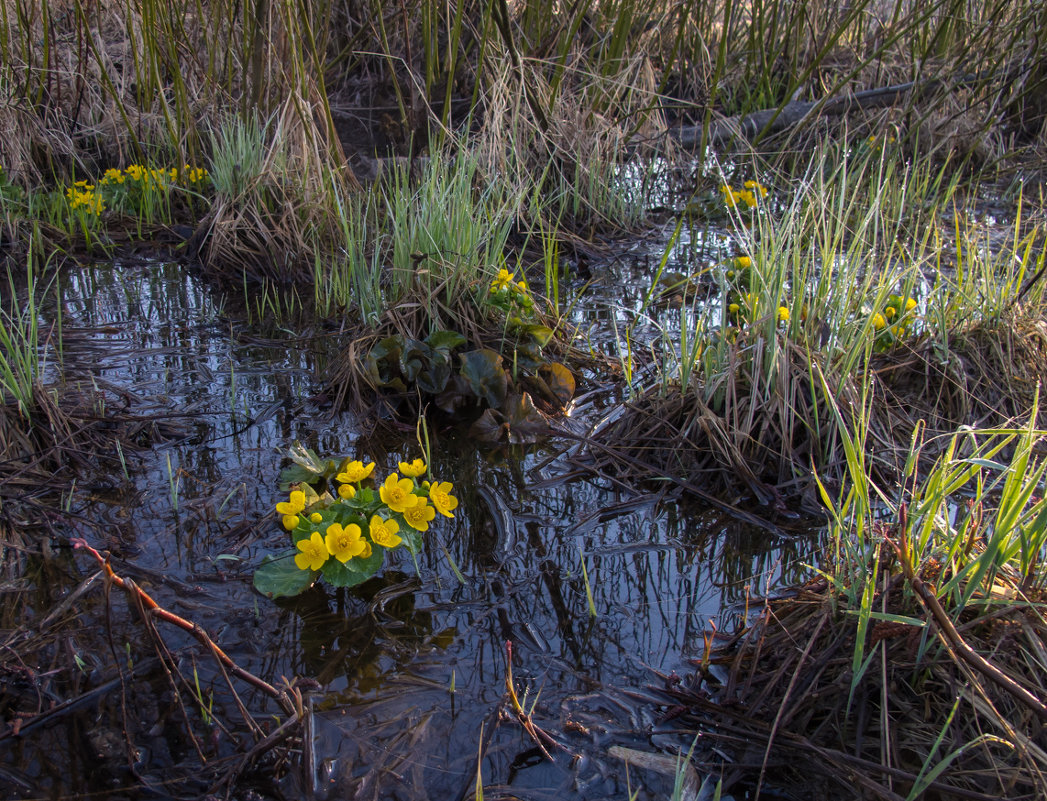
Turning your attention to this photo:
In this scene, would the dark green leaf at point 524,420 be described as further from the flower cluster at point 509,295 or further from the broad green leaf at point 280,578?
the broad green leaf at point 280,578

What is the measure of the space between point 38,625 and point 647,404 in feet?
6.21

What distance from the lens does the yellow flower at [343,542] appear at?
1799 millimetres

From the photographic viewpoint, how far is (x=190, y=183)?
5.25 m

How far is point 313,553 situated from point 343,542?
72 mm

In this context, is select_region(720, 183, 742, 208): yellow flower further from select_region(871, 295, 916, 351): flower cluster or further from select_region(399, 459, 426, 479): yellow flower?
select_region(399, 459, 426, 479): yellow flower

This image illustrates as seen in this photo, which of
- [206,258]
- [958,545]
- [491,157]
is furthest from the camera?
[206,258]

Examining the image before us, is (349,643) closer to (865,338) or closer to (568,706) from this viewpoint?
(568,706)

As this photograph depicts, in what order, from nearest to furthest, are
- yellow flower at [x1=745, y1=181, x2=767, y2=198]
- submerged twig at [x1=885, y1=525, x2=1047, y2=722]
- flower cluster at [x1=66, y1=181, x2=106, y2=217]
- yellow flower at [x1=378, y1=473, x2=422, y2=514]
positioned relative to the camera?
submerged twig at [x1=885, y1=525, x2=1047, y2=722], yellow flower at [x1=378, y1=473, x2=422, y2=514], yellow flower at [x1=745, y1=181, x2=767, y2=198], flower cluster at [x1=66, y1=181, x2=106, y2=217]

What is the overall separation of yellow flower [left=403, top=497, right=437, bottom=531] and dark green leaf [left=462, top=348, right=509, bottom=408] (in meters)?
0.96

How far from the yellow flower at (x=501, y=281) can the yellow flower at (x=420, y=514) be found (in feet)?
4.54

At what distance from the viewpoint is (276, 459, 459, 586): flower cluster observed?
1.81 metres

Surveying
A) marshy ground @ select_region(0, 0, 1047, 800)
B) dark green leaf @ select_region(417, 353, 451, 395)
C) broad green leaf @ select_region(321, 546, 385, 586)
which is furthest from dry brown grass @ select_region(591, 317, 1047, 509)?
broad green leaf @ select_region(321, 546, 385, 586)

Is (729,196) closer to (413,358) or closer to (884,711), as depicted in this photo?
(413,358)

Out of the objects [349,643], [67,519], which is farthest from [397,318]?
[349,643]
